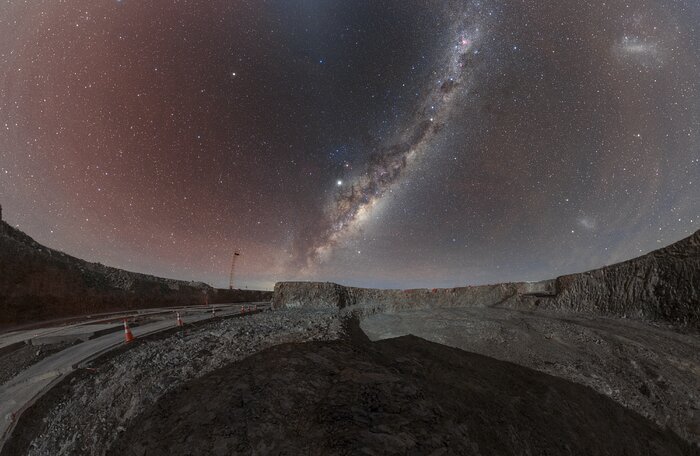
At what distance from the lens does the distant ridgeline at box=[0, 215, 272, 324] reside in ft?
49.4

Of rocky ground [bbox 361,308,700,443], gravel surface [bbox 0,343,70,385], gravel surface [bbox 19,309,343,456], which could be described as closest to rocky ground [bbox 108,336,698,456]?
gravel surface [bbox 19,309,343,456]

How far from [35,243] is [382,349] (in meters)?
30.0

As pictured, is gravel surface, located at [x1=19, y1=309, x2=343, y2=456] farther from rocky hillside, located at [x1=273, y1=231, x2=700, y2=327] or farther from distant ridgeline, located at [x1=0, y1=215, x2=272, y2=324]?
distant ridgeline, located at [x1=0, y1=215, x2=272, y2=324]

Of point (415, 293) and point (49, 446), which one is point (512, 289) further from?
point (49, 446)

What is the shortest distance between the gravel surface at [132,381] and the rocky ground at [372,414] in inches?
12.8

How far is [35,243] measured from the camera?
21.1m

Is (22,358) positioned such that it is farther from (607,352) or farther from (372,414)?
(607,352)

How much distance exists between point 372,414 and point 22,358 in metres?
11.8

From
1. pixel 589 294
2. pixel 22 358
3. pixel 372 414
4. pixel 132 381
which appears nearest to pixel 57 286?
pixel 22 358

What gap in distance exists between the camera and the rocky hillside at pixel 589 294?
725 cm

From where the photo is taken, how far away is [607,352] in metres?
6.09

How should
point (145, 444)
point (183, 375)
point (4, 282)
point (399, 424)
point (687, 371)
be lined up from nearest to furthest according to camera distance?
point (399, 424) < point (145, 444) < point (183, 375) < point (687, 371) < point (4, 282)

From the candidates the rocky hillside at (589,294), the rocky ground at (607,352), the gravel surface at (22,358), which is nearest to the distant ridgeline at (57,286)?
the gravel surface at (22,358)

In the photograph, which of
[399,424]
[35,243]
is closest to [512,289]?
[399,424]
